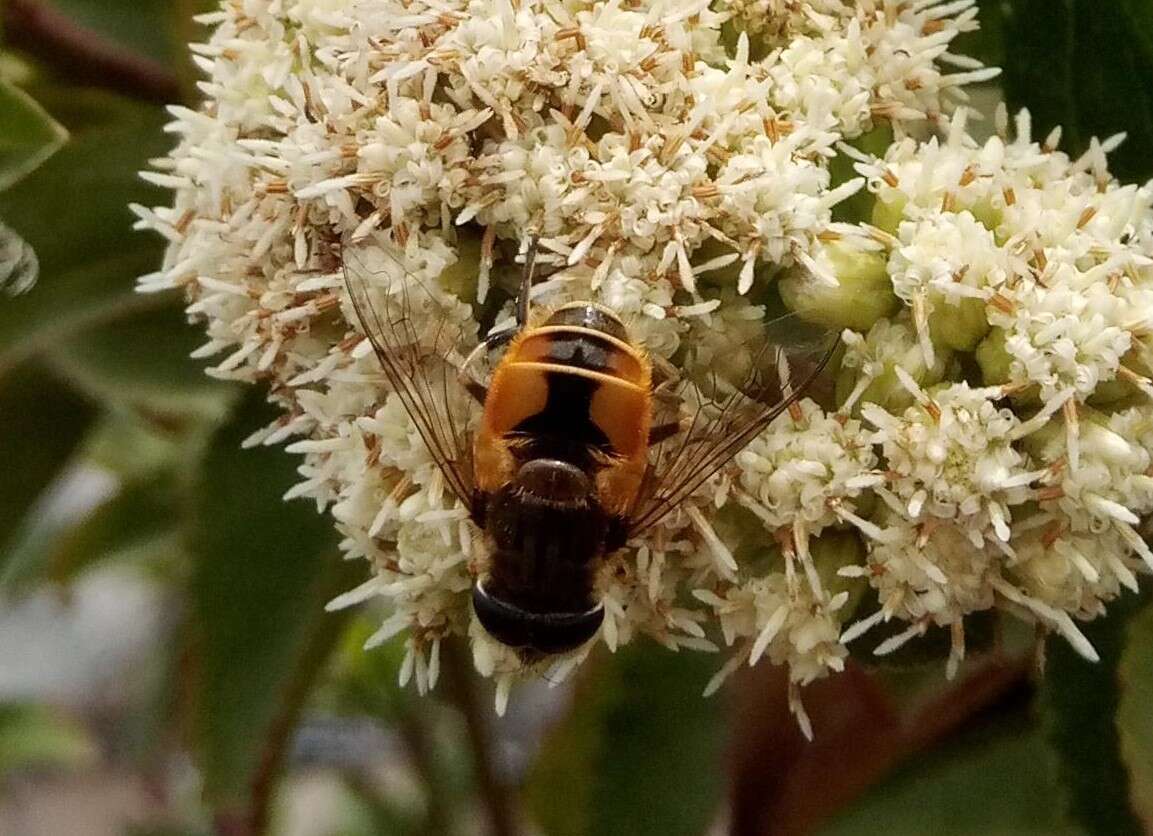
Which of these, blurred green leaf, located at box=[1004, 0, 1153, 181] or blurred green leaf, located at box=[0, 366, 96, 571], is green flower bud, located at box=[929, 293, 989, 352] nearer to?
blurred green leaf, located at box=[1004, 0, 1153, 181]

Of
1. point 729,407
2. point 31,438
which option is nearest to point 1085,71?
point 729,407

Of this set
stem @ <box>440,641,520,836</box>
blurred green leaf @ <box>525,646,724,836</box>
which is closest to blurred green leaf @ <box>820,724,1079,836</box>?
blurred green leaf @ <box>525,646,724,836</box>

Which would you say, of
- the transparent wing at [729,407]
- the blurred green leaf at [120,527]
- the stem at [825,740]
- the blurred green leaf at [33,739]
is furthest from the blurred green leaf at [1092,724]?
the blurred green leaf at [33,739]

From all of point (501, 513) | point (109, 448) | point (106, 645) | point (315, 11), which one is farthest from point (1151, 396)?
point (106, 645)

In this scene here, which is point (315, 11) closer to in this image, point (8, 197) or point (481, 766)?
point (8, 197)

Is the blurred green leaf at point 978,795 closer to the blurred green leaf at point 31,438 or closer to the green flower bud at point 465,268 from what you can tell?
the green flower bud at point 465,268

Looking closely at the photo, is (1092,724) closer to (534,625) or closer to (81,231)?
(534,625)
